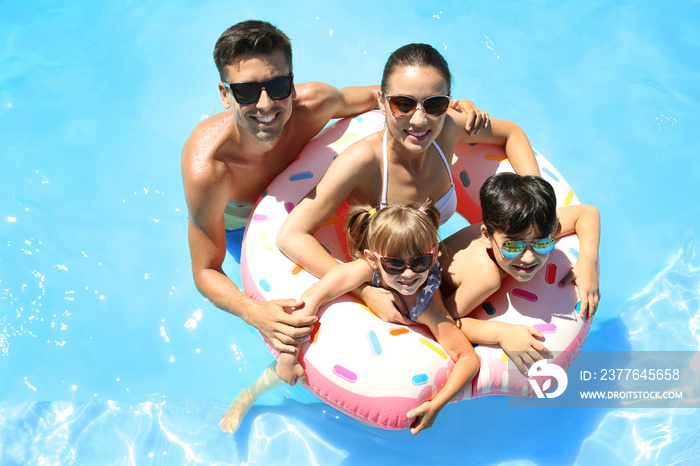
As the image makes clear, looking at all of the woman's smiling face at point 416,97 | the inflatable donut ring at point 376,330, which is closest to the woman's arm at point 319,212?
the inflatable donut ring at point 376,330

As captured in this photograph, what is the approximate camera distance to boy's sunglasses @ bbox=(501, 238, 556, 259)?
2.70 meters

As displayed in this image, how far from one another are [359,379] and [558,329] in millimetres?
1018

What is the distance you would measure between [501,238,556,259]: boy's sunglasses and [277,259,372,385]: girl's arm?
66 centimetres

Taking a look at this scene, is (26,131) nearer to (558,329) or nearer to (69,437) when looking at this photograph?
(69,437)

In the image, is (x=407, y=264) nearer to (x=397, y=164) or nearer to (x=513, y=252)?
(x=513, y=252)

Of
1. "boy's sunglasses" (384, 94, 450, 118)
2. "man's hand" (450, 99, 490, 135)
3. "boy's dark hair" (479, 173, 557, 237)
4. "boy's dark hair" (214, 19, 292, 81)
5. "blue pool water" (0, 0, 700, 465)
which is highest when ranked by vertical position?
"boy's dark hair" (214, 19, 292, 81)

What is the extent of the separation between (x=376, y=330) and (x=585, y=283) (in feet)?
3.56

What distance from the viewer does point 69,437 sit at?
4000 mm

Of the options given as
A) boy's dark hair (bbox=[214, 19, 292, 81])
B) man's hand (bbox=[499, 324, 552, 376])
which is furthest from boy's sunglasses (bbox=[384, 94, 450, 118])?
man's hand (bbox=[499, 324, 552, 376])

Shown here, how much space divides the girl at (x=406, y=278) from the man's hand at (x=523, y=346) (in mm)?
171

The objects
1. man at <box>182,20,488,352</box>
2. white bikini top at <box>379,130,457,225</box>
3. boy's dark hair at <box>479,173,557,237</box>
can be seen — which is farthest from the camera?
white bikini top at <box>379,130,457,225</box>

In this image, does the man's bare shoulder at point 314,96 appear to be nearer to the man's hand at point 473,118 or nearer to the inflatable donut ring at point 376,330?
the inflatable donut ring at point 376,330

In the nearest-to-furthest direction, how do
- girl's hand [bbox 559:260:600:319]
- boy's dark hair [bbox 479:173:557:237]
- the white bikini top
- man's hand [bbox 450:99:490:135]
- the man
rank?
boy's dark hair [bbox 479:173:557:237] < the man < girl's hand [bbox 559:260:600:319] < the white bikini top < man's hand [bbox 450:99:490:135]

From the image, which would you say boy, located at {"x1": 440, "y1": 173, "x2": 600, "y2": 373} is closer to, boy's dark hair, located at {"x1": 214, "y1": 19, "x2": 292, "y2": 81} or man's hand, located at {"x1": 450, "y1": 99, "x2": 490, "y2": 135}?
man's hand, located at {"x1": 450, "y1": 99, "x2": 490, "y2": 135}
